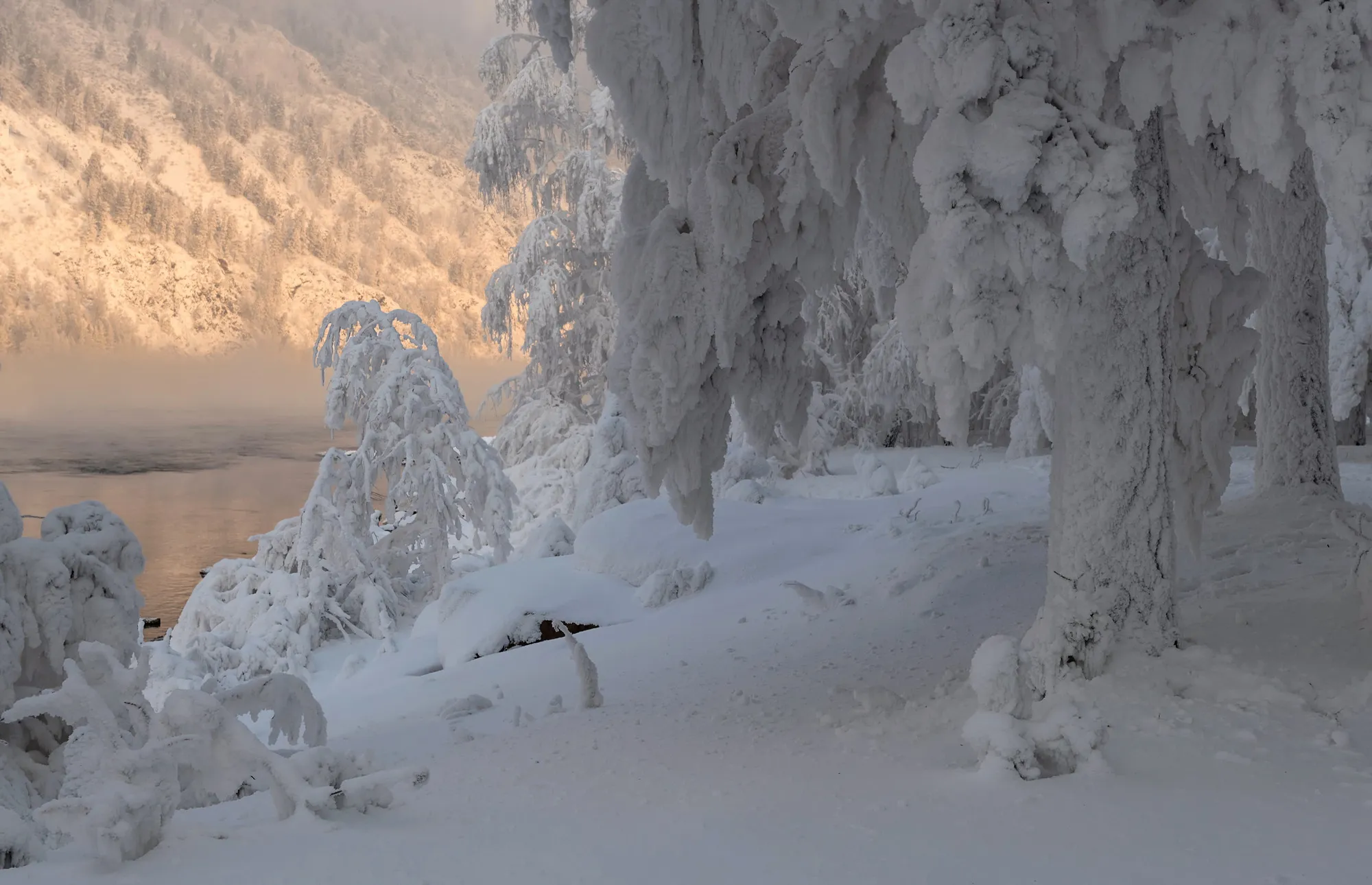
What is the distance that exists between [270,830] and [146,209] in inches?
1558

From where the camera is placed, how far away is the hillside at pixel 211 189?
3011 centimetres

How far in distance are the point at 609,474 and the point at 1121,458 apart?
28.7 feet

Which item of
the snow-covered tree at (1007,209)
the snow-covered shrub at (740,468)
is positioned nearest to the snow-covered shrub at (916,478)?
the snow-covered shrub at (740,468)

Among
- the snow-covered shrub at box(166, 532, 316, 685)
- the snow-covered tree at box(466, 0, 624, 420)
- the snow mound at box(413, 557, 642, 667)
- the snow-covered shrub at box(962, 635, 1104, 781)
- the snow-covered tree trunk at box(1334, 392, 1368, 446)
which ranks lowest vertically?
the snow-covered shrub at box(166, 532, 316, 685)

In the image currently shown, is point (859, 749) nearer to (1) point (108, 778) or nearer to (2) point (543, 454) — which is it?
(1) point (108, 778)

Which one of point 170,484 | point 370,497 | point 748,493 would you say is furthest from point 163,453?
point 748,493

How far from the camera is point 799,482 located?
556 inches

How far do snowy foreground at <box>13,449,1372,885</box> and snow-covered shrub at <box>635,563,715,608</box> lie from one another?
0.42 ft

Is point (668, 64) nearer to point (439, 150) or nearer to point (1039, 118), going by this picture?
point (1039, 118)

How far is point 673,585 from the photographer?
27.5 feet

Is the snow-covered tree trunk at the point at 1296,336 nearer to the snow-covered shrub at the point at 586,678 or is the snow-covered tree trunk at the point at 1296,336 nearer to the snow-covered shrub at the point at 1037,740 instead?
the snow-covered shrub at the point at 1037,740

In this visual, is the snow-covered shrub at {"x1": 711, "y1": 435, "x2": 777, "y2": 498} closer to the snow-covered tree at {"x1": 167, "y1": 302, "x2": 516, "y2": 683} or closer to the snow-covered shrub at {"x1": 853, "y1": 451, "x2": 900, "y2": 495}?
the snow-covered shrub at {"x1": 853, "y1": 451, "x2": 900, "y2": 495}

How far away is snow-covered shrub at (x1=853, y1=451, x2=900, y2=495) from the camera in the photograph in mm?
11719

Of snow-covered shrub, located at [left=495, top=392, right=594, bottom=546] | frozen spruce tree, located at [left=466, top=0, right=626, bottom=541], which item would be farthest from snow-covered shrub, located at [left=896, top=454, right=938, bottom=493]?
frozen spruce tree, located at [left=466, top=0, right=626, bottom=541]
